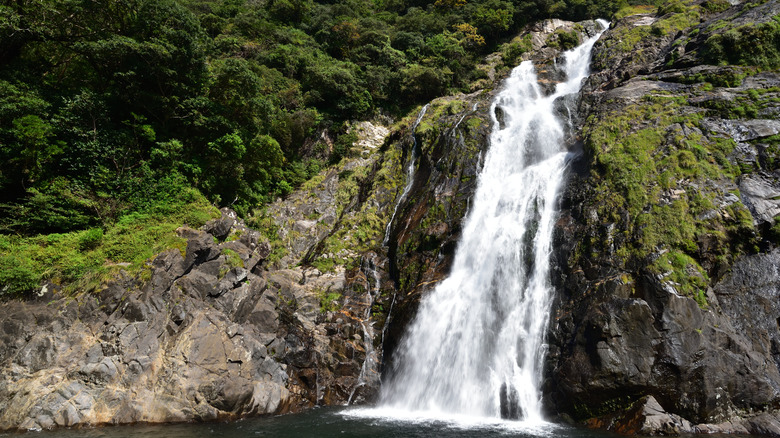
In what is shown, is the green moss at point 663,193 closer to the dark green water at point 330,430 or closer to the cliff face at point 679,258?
the cliff face at point 679,258

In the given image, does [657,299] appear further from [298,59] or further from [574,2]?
[574,2]

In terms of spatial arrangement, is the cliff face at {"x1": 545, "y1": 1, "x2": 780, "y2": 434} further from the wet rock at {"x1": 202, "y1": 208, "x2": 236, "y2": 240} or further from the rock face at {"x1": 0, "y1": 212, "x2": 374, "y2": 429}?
the wet rock at {"x1": 202, "y1": 208, "x2": 236, "y2": 240}

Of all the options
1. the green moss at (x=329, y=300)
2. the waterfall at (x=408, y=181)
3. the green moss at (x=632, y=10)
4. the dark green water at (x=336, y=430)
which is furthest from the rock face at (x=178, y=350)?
the green moss at (x=632, y=10)

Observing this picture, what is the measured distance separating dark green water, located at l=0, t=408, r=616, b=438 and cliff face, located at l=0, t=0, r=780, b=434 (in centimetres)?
61

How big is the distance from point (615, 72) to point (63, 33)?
2911 centimetres

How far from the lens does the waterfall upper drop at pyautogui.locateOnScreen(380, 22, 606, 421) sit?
11906 mm

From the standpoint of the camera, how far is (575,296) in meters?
12.0

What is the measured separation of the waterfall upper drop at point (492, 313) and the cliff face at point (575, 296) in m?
0.63

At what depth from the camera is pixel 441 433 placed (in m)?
9.45

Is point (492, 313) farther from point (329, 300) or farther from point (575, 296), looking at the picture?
point (329, 300)

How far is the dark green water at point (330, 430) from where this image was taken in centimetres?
888

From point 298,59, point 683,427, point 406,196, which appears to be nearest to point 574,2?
point 298,59

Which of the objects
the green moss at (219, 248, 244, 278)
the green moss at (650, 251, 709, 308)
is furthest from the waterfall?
the green moss at (650, 251, 709, 308)

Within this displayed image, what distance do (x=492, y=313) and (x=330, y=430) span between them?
6.98 m
